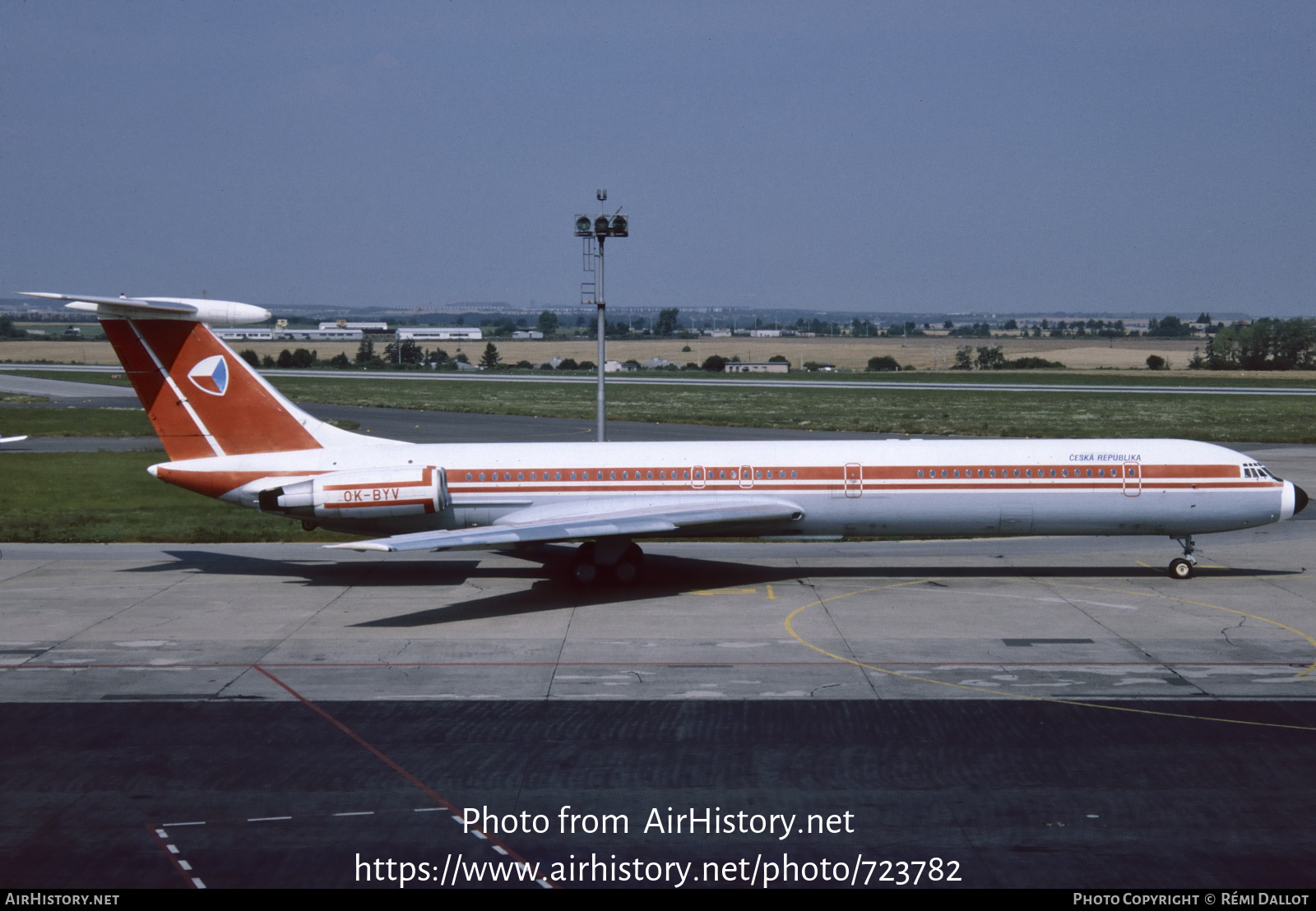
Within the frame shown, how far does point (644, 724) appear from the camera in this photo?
16750 millimetres

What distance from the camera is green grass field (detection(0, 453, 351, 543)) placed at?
108ft

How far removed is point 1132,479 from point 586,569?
12921 mm

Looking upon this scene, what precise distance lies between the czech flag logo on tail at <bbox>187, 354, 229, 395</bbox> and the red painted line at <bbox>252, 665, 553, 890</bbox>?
9.85 meters

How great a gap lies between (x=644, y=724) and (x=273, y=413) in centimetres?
1479

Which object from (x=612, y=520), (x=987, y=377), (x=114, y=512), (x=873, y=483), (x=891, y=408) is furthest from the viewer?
(x=987, y=377)

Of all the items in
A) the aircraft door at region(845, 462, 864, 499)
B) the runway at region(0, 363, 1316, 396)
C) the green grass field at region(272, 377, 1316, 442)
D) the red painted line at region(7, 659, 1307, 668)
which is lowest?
the red painted line at region(7, 659, 1307, 668)

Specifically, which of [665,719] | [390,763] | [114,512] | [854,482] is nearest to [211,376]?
[114,512]

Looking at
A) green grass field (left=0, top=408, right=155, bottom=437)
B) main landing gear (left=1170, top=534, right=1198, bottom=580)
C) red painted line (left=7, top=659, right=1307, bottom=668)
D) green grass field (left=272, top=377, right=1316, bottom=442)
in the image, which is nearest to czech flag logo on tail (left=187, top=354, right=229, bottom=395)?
red painted line (left=7, top=659, right=1307, bottom=668)

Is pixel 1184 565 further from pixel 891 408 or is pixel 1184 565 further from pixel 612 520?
pixel 891 408

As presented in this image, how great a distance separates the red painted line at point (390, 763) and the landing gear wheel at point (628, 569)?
9181 mm

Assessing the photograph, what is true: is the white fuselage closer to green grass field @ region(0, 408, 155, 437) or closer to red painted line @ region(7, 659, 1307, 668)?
red painted line @ region(7, 659, 1307, 668)

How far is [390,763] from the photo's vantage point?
598 inches

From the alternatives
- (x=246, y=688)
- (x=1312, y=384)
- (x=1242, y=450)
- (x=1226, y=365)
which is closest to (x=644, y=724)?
(x=246, y=688)

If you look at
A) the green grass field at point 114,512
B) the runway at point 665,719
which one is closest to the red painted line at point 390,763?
the runway at point 665,719
